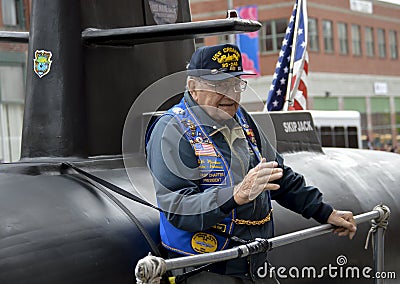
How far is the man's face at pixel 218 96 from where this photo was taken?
4168mm

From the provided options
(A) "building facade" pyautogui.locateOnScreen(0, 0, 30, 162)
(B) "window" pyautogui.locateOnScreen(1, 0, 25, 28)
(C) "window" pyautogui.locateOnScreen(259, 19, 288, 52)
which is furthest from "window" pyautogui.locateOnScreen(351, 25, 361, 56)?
(B) "window" pyautogui.locateOnScreen(1, 0, 25, 28)

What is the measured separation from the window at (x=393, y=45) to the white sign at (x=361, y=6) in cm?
360

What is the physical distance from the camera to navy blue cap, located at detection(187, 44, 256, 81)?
13.7 feet

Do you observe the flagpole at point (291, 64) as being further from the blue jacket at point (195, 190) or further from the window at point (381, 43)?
the window at point (381, 43)

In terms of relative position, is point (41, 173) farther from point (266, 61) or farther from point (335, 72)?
point (335, 72)

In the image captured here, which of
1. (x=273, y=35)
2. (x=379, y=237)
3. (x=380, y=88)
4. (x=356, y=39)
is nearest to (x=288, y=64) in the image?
(x=379, y=237)

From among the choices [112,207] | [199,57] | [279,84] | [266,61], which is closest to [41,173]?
[112,207]

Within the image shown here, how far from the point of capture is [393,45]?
50.5m

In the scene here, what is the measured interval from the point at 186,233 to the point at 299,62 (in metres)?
7.78

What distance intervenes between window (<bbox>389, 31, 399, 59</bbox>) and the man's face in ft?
156

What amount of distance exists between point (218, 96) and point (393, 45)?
158ft

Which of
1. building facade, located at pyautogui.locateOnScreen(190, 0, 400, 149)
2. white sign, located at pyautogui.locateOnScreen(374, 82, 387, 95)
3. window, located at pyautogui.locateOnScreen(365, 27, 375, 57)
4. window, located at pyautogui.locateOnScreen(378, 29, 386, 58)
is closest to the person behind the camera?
building facade, located at pyautogui.locateOnScreen(190, 0, 400, 149)

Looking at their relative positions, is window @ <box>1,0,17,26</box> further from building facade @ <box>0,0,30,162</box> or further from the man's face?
the man's face

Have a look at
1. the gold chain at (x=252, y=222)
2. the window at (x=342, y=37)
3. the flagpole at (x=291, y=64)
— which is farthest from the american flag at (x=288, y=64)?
the window at (x=342, y=37)
